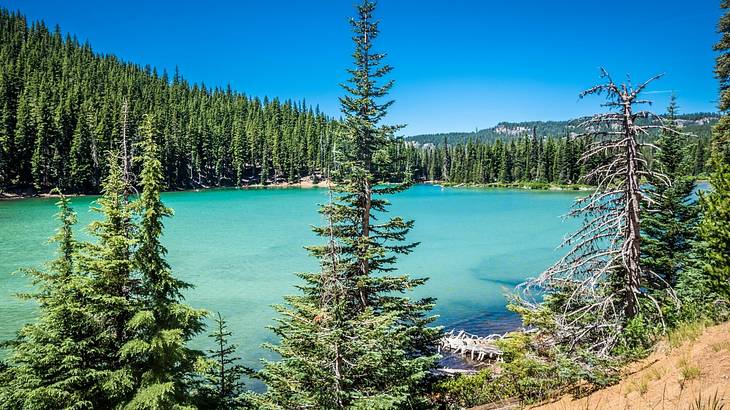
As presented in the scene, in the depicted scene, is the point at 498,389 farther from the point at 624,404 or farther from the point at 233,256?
the point at 233,256

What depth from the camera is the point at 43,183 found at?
81000 mm

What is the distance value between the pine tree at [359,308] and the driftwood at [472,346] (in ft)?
16.6

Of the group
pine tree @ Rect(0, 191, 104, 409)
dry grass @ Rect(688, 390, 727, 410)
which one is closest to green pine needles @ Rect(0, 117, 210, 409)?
pine tree @ Rect(0, 191, 104, 409)

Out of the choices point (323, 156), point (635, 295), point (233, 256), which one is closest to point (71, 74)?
point (323, 156)

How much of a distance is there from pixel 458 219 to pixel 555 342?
52.9 m

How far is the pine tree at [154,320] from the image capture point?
873 centimetres

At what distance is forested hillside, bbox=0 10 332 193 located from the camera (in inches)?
3248

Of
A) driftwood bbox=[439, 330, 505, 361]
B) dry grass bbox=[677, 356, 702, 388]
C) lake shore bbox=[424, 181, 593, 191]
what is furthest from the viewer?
lake shore bbox=[424, 181, 593, 191]

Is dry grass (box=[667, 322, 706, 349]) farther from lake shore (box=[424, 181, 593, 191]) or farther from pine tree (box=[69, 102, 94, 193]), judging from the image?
lake shore (box=[424, 181, 593, 191])

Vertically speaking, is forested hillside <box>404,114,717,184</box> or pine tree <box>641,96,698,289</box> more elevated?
forested hillside <box>404,114,717,184</box>

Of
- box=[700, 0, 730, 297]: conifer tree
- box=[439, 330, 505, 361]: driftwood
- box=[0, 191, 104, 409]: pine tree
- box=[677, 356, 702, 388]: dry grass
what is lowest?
box=[439, 330, 505, 361]: driftwood

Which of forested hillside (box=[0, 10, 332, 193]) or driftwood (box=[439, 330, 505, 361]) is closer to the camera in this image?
driftwood (box=[439, 330, 505, 361])

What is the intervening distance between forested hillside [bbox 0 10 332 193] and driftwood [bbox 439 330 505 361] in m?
61.5

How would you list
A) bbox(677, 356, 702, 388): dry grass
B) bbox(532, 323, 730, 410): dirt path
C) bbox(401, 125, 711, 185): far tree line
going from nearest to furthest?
bbox(532, 323, 730, 410): dirt path < bbox(677, 356, 702, 388): dry grass < bbox(401, 125, 711, 185): far tree line
